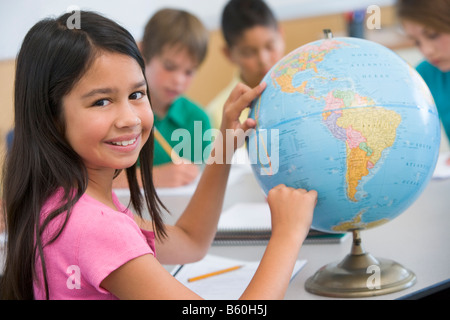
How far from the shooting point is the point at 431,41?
2.16 meters

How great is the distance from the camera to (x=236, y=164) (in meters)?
2.55

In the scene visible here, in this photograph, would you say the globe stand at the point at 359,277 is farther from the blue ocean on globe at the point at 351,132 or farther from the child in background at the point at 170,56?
the child in background at the point at 170,56

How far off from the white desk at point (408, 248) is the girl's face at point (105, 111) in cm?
41

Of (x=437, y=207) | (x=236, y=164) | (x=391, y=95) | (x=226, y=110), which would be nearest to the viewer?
(x=391, y=95)

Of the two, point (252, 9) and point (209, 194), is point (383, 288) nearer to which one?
point (209, 194)

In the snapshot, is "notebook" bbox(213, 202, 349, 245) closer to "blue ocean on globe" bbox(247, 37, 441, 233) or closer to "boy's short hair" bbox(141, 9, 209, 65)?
"blue ocean on globe" bbox(247, 37, 441, 233)

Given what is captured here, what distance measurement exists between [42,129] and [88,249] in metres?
0.24

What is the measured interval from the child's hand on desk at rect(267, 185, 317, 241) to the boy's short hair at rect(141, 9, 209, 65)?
1.55 meters

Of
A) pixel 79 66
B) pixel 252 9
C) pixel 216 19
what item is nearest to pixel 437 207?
pixel 79 66

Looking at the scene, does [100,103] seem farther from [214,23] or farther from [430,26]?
[214,23]

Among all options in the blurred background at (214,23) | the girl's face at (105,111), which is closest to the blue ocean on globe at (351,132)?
the girl's face at (105,111)

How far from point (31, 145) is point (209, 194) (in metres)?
0.42

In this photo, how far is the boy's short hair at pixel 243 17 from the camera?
2607mm
